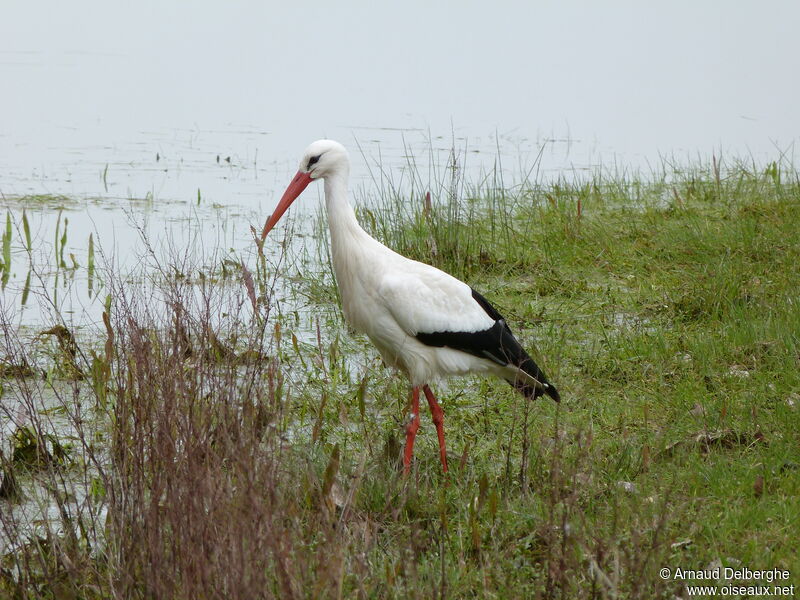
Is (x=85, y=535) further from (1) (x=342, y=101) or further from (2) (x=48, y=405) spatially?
(1) (x=342, y=101)

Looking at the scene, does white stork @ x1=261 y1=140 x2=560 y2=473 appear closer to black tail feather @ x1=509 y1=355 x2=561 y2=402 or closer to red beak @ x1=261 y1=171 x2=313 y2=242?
black tail feather @ x1=509 y1=355 x2=561 y2=402

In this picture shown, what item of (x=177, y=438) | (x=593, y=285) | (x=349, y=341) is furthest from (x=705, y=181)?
(x=177, y=438)

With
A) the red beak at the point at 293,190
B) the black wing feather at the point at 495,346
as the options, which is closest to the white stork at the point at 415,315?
the black wing feather at the point at 495,346

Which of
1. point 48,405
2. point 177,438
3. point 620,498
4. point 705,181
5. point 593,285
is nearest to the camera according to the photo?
point 177,438

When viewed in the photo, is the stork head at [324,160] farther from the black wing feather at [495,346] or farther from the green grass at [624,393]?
the green grass at [624,393]

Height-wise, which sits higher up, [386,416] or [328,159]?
[328,159]

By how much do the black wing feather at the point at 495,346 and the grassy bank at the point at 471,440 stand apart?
0.15 meters

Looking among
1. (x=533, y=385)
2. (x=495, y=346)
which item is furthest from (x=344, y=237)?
(x=533, y=385)

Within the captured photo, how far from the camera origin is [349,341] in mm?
5875

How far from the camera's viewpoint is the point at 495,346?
4.58 metres

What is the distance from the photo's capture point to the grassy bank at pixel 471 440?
2820mm

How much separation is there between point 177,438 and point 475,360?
182 centimetres

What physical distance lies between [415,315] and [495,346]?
0.39 m

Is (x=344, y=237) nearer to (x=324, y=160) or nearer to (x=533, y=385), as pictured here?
(x=324, y=160)
